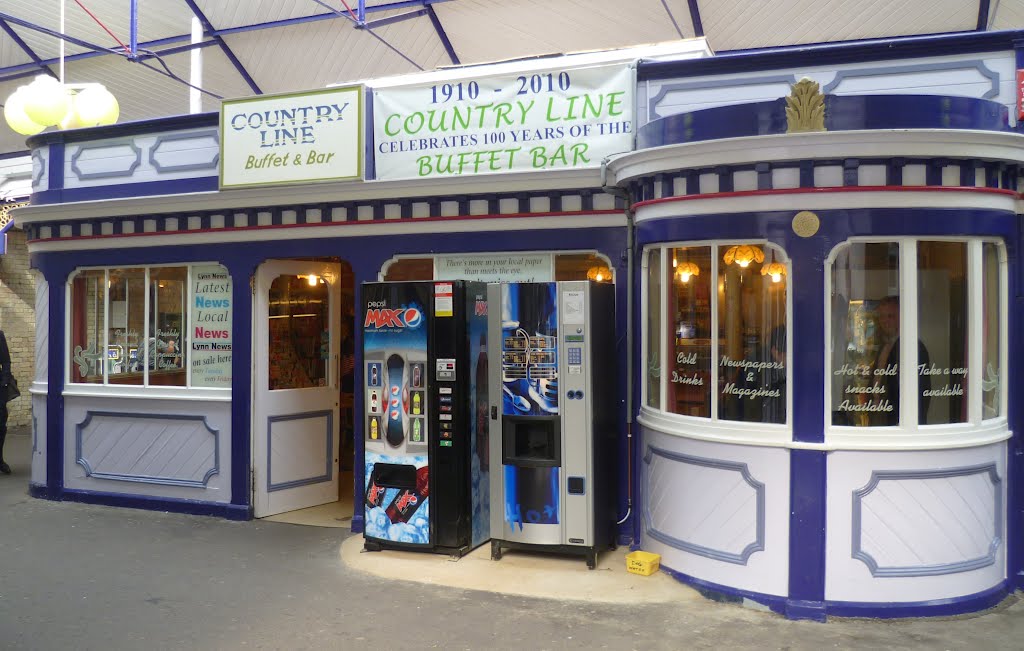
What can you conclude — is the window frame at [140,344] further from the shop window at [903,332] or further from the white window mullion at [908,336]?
the white window mullion at [908,336]

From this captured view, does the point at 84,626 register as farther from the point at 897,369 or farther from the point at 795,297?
the point at 897,369

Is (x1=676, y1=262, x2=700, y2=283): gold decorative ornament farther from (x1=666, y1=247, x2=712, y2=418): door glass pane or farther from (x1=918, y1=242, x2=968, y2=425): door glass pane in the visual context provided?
(x1=918, y1=242, x2=968, y2=425): door glass pane

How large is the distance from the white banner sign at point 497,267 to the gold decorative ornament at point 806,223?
7.35ft

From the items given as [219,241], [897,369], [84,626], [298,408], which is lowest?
[84,626]

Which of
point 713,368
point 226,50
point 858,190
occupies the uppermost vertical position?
point 226,50

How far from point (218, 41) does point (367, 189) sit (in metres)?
11.2

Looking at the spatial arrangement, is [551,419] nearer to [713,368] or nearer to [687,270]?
[713,368]

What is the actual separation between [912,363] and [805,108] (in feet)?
5.84

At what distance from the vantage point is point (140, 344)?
870 cm

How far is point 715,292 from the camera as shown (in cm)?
587

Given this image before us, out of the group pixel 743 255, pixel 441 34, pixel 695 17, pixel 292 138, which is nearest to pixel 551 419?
pixel 743 255

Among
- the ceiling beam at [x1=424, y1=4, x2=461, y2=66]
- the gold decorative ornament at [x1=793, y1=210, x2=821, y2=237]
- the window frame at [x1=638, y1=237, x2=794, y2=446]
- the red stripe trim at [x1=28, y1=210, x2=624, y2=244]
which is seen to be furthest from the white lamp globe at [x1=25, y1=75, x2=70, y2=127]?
the ceiling beam at [x1=424, y1=4, x2=461, y2=66]

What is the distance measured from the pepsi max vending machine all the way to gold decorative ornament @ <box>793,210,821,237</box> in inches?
101

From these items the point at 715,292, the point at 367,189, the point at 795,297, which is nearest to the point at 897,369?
the point at 795,297
